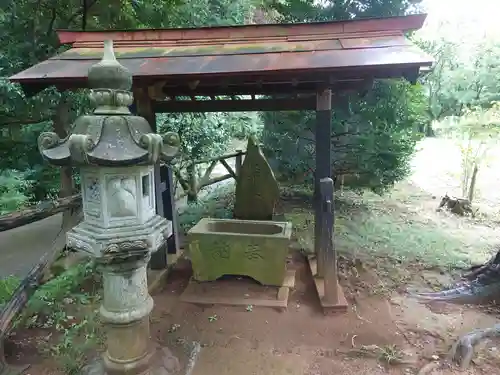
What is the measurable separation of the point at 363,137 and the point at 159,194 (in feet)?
15.0

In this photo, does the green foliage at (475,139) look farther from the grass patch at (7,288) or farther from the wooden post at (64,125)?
the grass patch at (7,288)

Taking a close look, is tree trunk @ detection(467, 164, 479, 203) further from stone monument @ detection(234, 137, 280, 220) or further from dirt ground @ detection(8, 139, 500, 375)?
stone monument @ detection(234, 137, 280, 220)

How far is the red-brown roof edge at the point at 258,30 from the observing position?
Result: 400 centimetres

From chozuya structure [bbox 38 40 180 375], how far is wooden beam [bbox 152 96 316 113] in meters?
2.44

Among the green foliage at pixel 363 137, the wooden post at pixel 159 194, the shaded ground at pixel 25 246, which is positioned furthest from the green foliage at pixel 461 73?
the shaded ground at pixel 25 246

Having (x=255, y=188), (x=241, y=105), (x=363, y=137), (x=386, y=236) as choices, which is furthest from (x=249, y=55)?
(x=386, y=236)

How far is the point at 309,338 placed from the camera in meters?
3.76

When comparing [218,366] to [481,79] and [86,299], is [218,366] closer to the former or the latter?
[86,299]

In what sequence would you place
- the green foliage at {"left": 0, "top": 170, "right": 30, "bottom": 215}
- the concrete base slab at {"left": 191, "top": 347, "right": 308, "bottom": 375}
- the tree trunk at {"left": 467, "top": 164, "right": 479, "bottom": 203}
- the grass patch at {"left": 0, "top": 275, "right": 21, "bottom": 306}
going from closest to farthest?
the concrete base slab at {"left": 191, "top": 347, "right": 308, "bottom": 375} < the grass patch at {"left": 0, "top": 275, "right": 21, "bottom": 306} < the green foliage at {"left": 0, "top": 170, "right": 30, "bottom": 215} < the tree trunk at {"left": 467, "top": 164, "right": 479, "bottom": 203}

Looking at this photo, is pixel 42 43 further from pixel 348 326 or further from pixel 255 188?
pixel 348 326

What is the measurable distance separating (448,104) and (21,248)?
2333 cm

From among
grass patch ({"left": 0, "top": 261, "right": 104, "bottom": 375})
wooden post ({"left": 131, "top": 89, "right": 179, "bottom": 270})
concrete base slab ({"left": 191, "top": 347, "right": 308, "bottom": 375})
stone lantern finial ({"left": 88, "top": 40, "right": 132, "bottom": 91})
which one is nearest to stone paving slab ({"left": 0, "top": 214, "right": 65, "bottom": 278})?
grass patch ({"left": 0, "top": 261, "right": 104, "bottom": 375})

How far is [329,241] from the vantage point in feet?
13.9

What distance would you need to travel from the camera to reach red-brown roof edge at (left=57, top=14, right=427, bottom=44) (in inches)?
157
